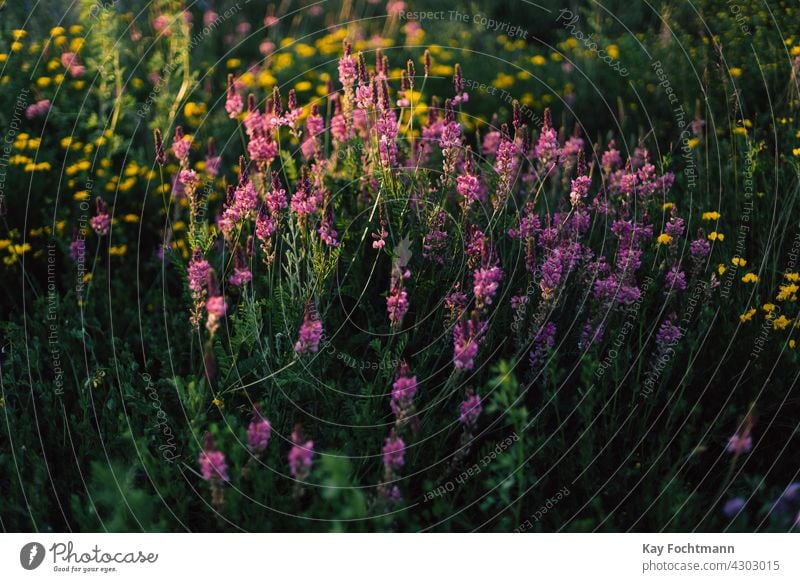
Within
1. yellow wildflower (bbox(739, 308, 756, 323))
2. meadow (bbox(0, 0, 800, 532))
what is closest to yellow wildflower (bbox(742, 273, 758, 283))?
meadow (bbox(0, 0, 800, 532))

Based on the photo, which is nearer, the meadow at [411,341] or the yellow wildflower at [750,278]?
the meadow at [411,341]

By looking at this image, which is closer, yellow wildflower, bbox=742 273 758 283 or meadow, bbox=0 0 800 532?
meadow, bbox=0 0 800 532

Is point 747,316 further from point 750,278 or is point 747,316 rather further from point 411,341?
point 411,341

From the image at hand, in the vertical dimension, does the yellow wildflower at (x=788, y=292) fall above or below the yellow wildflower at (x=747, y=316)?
above

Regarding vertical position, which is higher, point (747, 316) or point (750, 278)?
point (750, 278)

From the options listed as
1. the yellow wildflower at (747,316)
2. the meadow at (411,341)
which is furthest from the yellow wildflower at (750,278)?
→ the yellow wildflower at (747,316)

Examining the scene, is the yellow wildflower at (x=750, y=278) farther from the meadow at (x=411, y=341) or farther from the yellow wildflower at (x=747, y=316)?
the yellow wildflower at (x=747, y=316)

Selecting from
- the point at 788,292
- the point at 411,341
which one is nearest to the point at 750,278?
the point at 788,292

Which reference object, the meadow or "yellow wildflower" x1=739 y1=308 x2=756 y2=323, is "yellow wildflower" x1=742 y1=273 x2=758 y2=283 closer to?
the meadow

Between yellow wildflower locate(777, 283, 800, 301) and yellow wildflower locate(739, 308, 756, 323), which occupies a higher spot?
yellow wildflower locate(777, 283, 800, 301)

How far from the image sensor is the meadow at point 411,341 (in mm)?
2338

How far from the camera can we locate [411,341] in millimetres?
2686

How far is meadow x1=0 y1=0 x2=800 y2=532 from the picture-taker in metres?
2.34

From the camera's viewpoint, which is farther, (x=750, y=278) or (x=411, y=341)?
(x=750, y=278)
